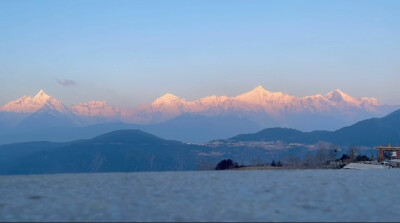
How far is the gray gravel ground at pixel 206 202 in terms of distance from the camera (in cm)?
3322

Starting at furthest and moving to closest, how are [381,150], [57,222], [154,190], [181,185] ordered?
[381,150] < [181,185] < [154,190] < [57,222]

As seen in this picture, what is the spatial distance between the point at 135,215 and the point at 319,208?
1068 centimetres

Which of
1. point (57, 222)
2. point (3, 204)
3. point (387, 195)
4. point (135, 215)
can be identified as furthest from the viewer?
point (387, 195)

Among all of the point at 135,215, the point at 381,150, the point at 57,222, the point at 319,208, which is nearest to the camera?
the point at 57,222

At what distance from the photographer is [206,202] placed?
3919 cm

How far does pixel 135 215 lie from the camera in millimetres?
33469

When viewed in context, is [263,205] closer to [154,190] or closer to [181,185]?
[154,190]

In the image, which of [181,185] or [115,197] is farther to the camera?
[181,185]

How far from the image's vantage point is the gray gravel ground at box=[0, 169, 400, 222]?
33219 millimetres

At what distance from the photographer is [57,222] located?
1238 inches

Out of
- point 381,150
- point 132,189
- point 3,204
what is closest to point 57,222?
point 3,204

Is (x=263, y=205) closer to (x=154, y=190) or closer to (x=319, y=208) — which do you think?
(x=319, y=208)

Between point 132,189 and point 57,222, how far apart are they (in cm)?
1781

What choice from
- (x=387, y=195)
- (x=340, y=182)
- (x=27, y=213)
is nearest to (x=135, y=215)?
(x=27, y=213)
